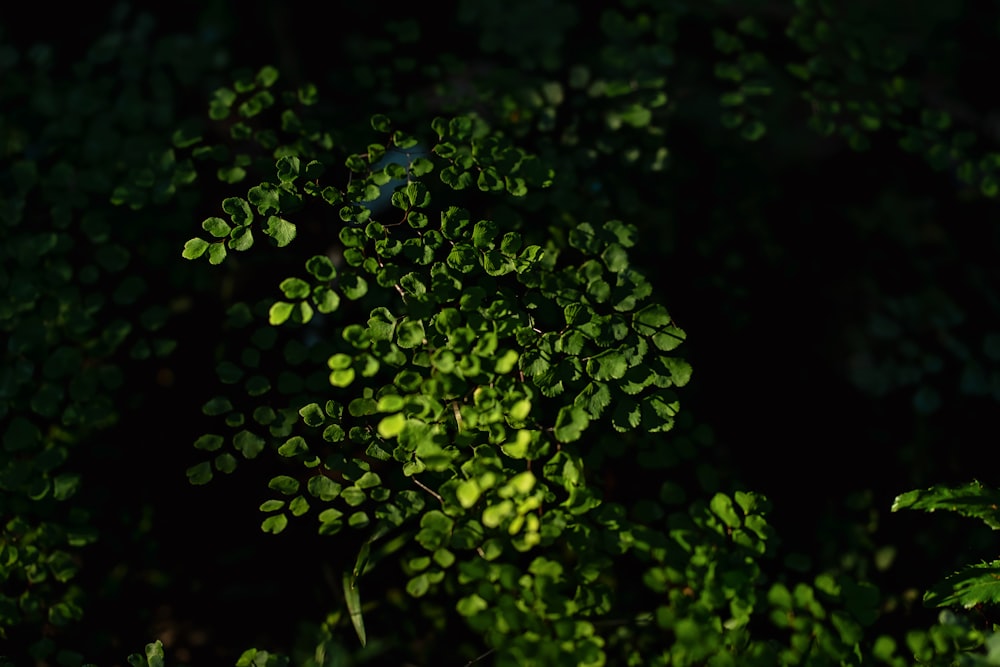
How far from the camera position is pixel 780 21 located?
10.6 ft

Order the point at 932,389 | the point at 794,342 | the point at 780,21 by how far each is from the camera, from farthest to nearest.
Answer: the point at 780,21 < the point at 794,342 < the point at 932,389

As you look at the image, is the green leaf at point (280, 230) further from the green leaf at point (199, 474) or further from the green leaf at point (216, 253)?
the green leaf at point (199, 474)

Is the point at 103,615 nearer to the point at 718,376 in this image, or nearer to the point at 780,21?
the point at 718,376

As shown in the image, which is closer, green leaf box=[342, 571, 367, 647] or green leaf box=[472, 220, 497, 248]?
green leaf box=[472, 220, 497, 248]

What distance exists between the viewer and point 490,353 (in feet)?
4.03

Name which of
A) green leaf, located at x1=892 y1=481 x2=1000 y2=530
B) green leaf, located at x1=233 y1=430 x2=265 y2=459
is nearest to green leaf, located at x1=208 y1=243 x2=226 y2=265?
green leaf, located at x1=233 y1=430 x2=265 y2=459

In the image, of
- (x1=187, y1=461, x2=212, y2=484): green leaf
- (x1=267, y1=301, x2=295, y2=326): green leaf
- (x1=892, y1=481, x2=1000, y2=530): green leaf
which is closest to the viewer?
(x1=267, y1=301, x2=295, y2=326): green leaf

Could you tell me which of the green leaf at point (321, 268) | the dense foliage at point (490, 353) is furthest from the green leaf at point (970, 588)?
the green leaf at point (321, 268)

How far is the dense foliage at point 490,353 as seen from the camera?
1328 mm

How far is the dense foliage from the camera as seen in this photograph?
4.36ft

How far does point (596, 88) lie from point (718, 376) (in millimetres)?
916

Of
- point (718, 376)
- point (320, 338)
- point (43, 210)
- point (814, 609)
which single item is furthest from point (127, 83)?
point (814, 609)

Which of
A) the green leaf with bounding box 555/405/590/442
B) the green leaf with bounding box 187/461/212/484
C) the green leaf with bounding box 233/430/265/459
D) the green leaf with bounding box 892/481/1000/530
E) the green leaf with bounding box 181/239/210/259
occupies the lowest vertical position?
the green leaf with bounding box 187/461/212/484

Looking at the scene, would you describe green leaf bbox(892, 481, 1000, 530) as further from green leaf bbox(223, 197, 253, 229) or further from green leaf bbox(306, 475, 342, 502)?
green leaf bbox(223, 197, 253, 229)
